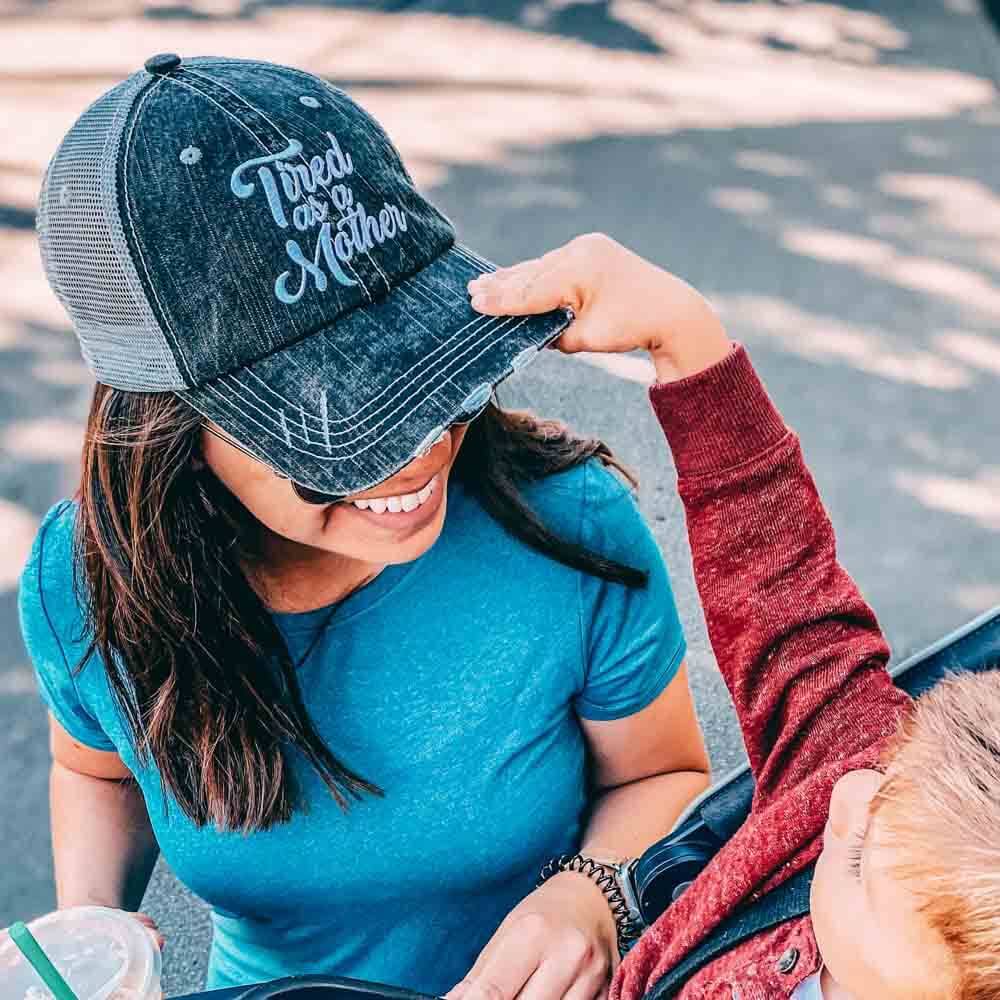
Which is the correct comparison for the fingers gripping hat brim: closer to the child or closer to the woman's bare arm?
the child

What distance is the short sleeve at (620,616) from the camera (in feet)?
4.14

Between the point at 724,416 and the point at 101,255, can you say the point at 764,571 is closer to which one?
the point at 724,416

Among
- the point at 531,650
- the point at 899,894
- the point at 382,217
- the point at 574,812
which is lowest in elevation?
the point at 574,812

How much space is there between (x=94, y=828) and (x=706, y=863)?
0.73 m

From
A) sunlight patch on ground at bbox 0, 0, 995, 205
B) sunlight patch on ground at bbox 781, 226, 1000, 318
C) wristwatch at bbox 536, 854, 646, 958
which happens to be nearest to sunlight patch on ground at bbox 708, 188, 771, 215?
sunlight patch on ground at bbox 781, 226, 1000, 318

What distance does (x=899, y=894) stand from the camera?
81 cm

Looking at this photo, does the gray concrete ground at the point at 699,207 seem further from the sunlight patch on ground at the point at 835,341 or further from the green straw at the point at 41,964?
the green straw at the point at 41,964

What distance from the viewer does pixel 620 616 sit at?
1270 millimetres

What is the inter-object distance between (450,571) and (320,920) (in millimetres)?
446

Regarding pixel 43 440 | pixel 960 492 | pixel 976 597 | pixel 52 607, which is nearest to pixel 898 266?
pixel 960 492

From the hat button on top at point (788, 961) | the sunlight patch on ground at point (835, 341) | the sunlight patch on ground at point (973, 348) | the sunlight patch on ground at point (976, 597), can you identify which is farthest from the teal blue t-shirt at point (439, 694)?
the sunlight patch on ground at point (973, 348)

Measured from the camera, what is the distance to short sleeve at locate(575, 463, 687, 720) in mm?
1263

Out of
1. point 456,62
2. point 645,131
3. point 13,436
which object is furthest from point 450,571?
point 456,62

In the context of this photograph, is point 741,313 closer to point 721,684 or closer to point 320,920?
point 721,684
